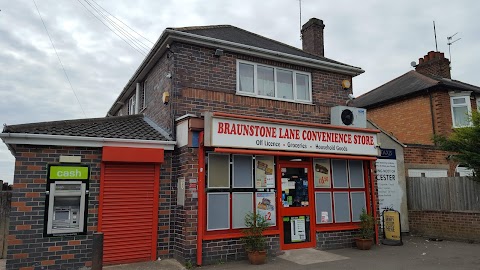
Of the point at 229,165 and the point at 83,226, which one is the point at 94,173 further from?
the point at 229,165

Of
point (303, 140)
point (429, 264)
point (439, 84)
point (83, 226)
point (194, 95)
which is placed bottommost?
point (429, 264)

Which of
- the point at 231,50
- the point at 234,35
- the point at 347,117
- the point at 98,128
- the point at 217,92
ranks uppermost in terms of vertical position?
the point at 234,35

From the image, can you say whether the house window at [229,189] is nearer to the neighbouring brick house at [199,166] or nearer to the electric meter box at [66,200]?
the neighbouring brick house at [199,166]

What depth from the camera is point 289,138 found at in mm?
9133

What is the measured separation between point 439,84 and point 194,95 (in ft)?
43.6

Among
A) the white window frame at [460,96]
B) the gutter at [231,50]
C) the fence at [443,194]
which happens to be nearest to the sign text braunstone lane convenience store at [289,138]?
the gutter at [231,50]

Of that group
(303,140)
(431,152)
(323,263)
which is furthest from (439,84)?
(323,263)

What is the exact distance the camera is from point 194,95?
367 inches

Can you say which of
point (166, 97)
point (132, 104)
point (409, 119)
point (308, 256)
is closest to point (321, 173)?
point (308, 256)

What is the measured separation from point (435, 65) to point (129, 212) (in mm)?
19409

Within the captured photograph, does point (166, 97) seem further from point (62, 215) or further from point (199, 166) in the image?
point (62, 215)

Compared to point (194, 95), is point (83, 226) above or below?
below

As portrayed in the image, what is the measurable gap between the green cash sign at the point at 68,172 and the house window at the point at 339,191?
5.98 metres

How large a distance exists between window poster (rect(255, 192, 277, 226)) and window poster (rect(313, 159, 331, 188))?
5.19 ft
